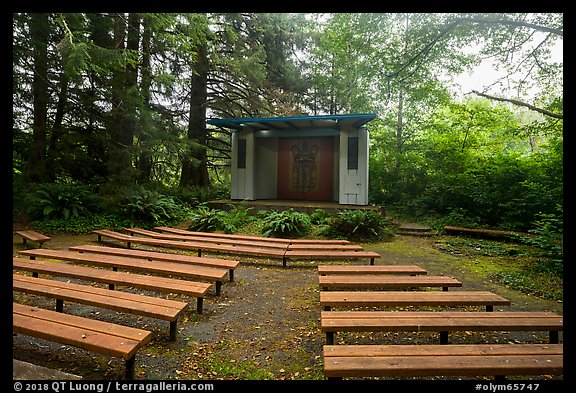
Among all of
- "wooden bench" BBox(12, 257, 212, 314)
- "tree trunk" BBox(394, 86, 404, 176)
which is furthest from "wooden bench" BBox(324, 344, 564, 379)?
"tree trunk" BBox(394, 86, 404, 176)

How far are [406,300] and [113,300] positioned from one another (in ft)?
9.91

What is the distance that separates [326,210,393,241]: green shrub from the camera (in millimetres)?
8688

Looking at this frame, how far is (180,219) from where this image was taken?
10.6 m

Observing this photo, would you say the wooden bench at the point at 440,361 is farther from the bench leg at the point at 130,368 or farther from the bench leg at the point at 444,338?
the bench leg at the point at 130,368

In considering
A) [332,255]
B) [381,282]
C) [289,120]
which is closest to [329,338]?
[381,282]

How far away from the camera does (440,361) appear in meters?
2.01

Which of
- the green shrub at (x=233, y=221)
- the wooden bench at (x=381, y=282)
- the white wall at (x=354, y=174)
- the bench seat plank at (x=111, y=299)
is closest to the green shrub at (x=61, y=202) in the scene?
the green shrub at (x=233, y=221)

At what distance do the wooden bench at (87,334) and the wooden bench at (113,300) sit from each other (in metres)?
Result: 0.35

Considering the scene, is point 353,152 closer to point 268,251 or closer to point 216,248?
point 268,251

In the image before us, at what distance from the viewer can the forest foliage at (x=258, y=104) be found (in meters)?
8.49

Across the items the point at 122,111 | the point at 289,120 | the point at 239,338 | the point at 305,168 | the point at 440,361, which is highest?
the point at 289,120

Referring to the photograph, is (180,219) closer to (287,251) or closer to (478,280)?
(287,251)
